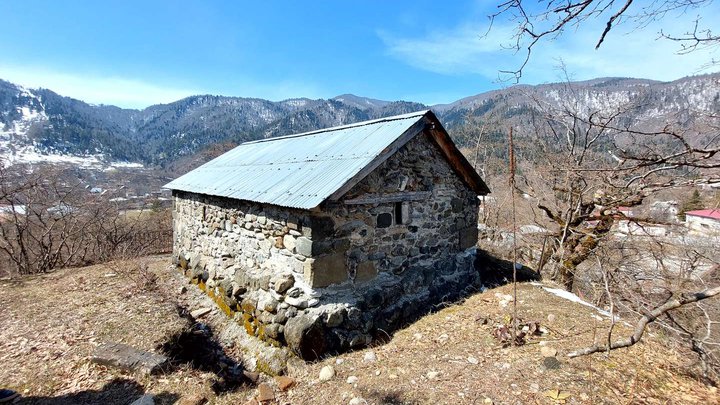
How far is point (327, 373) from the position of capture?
429 centimetres

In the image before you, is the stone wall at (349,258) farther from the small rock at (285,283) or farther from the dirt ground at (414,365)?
the dirt ground at (414,365)

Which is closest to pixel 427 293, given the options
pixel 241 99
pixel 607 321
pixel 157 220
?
pixel 607 321

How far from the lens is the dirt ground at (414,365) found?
351 centimetres

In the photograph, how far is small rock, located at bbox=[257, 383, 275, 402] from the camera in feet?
13.0

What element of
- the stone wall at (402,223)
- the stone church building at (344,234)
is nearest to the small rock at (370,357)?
the stone church building at (344,234)

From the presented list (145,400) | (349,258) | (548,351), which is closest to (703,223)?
(548,351)

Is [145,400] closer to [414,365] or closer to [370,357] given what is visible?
[370,357]

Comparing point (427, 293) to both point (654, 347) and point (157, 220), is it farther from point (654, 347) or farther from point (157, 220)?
point (157, 220)

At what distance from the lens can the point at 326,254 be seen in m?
4.89

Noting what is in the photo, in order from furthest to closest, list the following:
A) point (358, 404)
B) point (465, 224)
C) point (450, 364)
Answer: point (465, 224) < point (450, 364) < point (358, 404)

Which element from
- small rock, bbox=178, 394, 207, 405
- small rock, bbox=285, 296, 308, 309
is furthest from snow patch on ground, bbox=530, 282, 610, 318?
small rock, bbox=178, 394, 207, 405

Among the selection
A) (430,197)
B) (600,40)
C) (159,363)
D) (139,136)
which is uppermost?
(139,136)

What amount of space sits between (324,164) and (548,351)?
4092 mm

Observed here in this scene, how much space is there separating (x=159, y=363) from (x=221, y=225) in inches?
120
